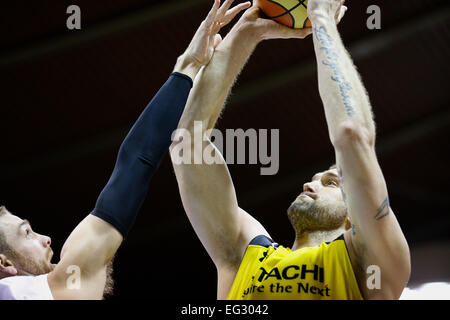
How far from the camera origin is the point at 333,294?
1177mm

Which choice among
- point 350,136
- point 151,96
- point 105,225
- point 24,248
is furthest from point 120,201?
point 151,96

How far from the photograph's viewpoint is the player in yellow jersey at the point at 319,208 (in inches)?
41.7

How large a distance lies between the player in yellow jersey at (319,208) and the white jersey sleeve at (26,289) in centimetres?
41

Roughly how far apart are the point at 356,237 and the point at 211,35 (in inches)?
27.2

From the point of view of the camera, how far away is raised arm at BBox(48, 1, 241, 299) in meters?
1.08

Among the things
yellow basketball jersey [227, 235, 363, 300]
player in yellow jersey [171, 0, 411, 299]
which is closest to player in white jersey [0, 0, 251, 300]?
player in yellow jersey [171, 0, 411, 299]

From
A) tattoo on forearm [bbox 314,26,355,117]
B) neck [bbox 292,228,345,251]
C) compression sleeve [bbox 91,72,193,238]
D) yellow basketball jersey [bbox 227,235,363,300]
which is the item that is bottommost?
yellow basketball jersey [bbox 227,235,363,300]

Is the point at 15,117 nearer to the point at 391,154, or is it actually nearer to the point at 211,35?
the point at 211,35

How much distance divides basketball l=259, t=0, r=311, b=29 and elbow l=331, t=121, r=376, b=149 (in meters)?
0.49

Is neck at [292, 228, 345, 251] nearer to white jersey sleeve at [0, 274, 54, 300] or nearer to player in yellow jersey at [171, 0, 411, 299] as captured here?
player in yellow jersey at [171, 0, 411, 299]

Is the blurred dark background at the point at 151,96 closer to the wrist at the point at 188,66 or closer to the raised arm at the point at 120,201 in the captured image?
the wrist at the point at 188,66

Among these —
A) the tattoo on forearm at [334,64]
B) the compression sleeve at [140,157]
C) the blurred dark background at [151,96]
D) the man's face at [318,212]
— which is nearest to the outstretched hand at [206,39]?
the compression sleeve at [140,157]
